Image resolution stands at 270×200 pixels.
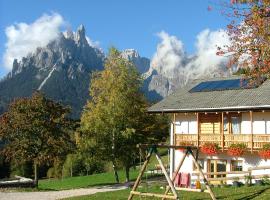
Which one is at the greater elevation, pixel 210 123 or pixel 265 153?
pixel 210 123

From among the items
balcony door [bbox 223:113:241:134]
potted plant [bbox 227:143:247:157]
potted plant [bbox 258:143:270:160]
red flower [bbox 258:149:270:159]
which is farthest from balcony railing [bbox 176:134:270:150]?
balcony door [bbox 223:113:241:134]

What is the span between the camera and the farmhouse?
28984 mm

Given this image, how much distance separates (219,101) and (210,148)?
3.44 metres

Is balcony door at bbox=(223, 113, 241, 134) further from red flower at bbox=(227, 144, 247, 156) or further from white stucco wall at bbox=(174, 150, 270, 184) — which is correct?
red flower at bbox=(227, 144, 247, 156)

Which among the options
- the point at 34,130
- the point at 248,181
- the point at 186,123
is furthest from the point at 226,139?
the point at 34,130

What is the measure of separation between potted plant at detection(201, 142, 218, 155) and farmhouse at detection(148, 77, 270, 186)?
7 centimetres

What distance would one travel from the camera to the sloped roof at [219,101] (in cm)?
2903

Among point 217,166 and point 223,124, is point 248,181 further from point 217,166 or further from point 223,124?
point 223,124

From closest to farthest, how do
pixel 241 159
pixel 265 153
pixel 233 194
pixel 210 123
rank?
pixel 233 194
pixel 265 153
pixel 241 159
pixel 210 123

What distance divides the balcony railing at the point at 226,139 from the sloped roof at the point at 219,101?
6.16 feet

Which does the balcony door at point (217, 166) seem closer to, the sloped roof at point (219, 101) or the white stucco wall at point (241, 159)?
the white stucco wall at point (241, 159)

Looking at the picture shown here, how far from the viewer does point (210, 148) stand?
30438 mm

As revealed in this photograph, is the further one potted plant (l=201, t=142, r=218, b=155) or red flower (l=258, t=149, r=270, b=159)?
potted plant (l=201, t=142, r=218, b=155)

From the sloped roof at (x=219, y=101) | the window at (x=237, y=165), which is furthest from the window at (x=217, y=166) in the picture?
the sloped roof at (x=219, y=101)
